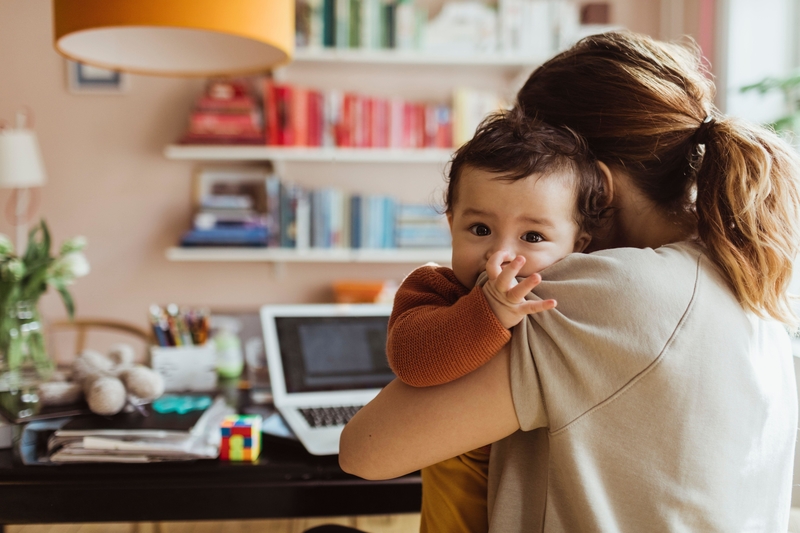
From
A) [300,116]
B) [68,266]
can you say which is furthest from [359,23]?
[68,266]

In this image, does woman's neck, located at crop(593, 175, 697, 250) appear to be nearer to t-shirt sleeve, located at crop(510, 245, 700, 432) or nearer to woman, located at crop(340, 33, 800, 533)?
woman, located at crop(340, 33, 800, 533)

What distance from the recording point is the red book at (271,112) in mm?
3166

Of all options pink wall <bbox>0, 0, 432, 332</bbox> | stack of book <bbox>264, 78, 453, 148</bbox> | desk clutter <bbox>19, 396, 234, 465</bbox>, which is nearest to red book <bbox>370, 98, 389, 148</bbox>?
stack of book <bbox>264, 78, 453, 148</bbox>

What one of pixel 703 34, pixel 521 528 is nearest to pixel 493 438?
pixel 521 528

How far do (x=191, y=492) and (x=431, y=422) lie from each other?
22.9 inches

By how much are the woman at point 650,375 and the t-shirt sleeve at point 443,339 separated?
2 cm

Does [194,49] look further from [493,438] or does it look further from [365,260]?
[365,260]

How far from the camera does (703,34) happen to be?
2990mm

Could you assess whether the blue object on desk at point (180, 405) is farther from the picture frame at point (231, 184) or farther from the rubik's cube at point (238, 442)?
the picture frame at point (231, 184)

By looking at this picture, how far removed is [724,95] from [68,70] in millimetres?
3115

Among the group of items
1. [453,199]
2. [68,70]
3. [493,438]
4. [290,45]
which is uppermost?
[68,70]

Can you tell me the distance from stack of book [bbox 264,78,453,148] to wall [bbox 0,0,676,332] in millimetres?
260

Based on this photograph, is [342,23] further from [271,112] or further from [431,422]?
[431,422]

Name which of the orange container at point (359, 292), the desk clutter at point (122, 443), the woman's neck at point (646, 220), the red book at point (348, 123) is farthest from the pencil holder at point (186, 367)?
the red book at point (348, 123)
